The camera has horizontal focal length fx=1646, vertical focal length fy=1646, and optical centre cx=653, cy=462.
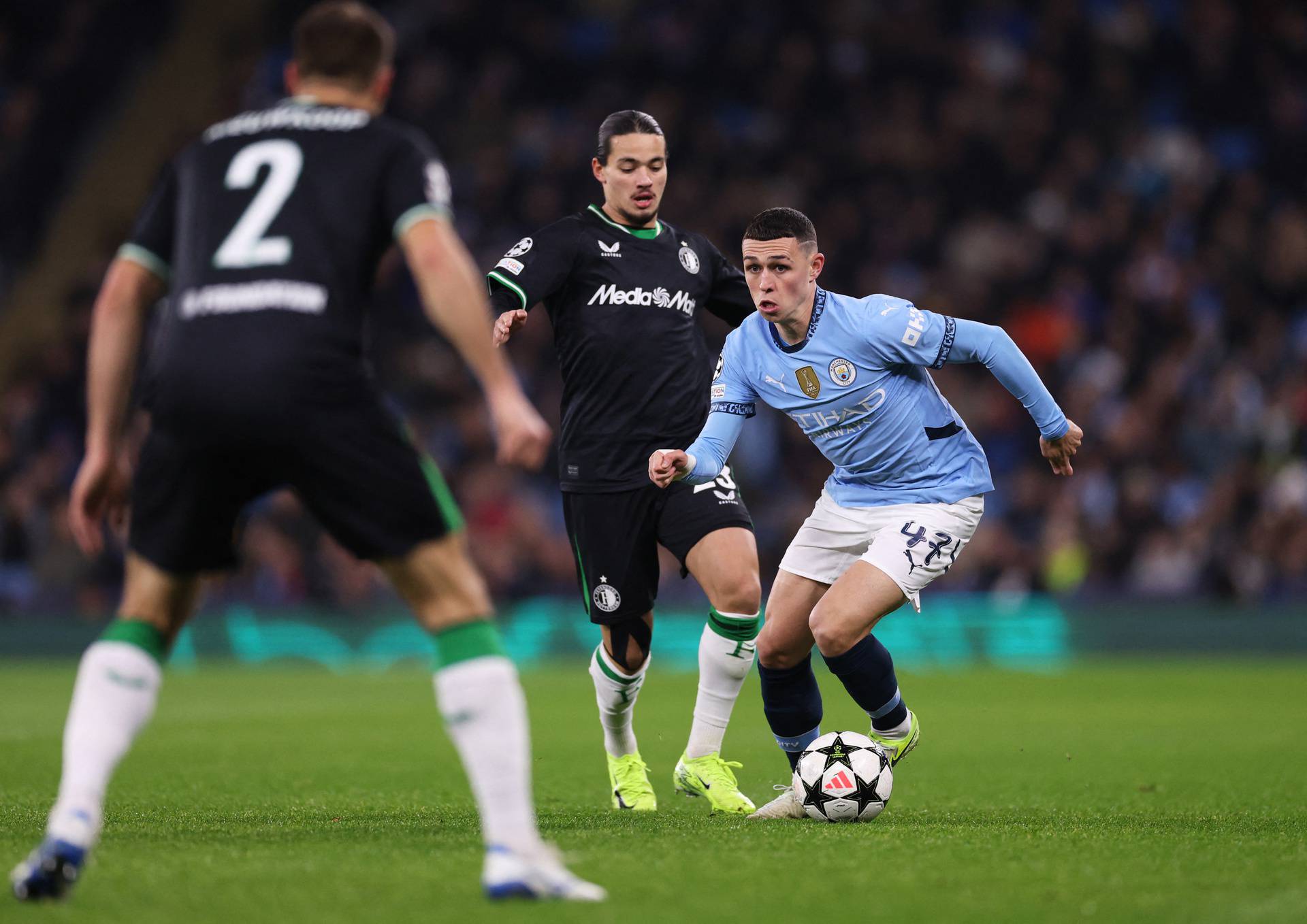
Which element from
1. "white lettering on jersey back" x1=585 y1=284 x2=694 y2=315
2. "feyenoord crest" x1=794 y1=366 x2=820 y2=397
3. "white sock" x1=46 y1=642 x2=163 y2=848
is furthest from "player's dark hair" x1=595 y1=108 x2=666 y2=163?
"white sock" x1=46 y1=642 x2=163 y2=848

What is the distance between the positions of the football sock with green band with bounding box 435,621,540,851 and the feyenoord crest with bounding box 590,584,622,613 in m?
2.89

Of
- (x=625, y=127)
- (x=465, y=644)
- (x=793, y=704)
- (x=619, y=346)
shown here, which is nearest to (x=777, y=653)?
(x=793, y=704)

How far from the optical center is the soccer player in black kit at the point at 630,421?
22.9ft

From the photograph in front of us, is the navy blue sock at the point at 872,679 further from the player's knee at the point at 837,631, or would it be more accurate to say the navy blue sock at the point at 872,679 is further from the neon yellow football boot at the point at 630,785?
the neon yellow football boot at the point at 630,785

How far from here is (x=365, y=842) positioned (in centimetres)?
547

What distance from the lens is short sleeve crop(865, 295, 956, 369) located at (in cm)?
676

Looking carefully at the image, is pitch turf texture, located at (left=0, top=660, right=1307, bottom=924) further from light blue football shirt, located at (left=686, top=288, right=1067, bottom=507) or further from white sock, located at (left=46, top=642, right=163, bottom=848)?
light blue football shirt, located at (left=686, top=288, right=1067, bottom=507)

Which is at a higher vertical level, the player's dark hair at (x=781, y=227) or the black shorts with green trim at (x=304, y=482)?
the player's dark hair at (x=781, y=227)

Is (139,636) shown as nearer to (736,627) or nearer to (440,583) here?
(440,583)

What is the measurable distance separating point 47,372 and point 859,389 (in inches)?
573

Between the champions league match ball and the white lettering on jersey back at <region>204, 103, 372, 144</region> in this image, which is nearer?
the white lettering on jersey back at <region>204, 103, 372, 144</region>

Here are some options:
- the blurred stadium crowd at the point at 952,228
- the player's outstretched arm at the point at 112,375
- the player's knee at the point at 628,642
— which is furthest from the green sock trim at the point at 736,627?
the blurred stadium crowd at the point at 952,228

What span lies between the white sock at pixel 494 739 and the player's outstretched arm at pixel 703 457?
6.90ft

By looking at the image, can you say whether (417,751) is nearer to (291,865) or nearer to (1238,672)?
(291,865)
